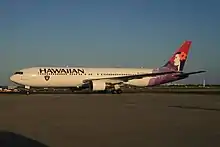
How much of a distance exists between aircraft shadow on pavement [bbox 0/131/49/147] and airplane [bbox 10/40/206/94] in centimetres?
3059

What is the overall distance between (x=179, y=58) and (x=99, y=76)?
1219 cm

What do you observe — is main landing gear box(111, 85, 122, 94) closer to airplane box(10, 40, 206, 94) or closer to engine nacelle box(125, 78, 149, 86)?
airplane box(10, 40, 206, 94)

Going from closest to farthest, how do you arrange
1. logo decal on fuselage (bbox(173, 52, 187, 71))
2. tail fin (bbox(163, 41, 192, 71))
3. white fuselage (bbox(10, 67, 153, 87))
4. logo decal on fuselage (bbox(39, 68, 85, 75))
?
white fuselage (bbox(10, 67, 153, 87)) → logo decal on fuselage (bbox(39, 68, 85, 75)) → tail fin (bbox(163, 41, 192, 71)) → logo decal on fuselage (bbox(173, 52, 187, 71))

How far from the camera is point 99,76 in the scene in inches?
1622

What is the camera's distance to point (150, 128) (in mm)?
9617

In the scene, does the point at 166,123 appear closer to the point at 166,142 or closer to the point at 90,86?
the point at 166,142

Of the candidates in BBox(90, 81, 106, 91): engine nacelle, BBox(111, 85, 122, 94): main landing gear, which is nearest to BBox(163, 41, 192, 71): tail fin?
BBox(111, 85, 122, 94): main landing gear

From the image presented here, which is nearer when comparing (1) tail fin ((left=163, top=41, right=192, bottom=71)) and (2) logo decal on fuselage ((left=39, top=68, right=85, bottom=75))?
(2) logo decal on fuselage ((left=39, top=68, right=85, bottom=75))

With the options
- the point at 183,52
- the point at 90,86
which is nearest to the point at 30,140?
the point at 90,86

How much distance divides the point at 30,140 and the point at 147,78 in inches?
1444

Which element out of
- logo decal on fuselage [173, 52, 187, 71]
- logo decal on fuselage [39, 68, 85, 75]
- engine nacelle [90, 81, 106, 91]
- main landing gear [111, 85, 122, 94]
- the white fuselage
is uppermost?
logo decal on fuselage [173, 52, 187, 71]

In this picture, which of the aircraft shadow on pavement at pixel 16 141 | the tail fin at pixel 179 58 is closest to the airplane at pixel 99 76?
the tail fin at pixel 179 58

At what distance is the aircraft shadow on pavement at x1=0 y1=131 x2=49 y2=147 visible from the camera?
22.5ft

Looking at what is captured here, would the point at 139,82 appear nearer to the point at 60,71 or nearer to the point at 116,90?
the point at 116,90
